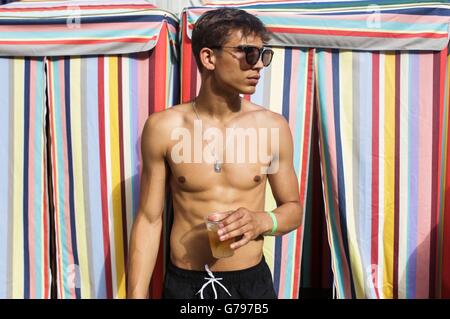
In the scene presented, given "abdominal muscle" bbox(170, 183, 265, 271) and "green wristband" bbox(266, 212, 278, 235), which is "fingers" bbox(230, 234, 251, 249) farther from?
"abdominal muscle" bbox(170, 183, 265, 271)

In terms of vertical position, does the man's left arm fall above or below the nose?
below

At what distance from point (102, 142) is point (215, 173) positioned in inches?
36.9

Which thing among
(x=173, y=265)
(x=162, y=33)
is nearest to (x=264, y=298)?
(x=173, y=265)

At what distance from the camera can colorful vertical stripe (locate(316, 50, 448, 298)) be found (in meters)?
3.30

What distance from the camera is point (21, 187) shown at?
134 inches

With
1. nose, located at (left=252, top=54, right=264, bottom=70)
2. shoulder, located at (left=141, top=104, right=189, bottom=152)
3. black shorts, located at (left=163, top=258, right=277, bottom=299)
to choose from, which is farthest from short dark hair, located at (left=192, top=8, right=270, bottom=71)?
black shorts, located at (left=163, top=258, right=277, bottom=299)

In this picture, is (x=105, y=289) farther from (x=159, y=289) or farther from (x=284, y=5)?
(x=284, y=5)

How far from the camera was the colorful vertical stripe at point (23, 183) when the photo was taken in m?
3.36

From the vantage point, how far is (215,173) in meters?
2.69


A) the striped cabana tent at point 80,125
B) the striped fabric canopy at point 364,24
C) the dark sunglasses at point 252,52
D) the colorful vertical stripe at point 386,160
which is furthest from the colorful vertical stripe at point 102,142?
the colorful vertical stripe at point 386,160

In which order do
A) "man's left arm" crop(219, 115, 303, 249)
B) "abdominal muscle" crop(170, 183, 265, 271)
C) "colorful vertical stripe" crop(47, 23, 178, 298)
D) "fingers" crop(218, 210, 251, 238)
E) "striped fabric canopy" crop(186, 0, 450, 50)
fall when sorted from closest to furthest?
"fingers" crop(218, 210, 251, 238)
"man's left arm" crop(219, 115, 303, 249)
"abdominal muscle" crop(170, 183, 265, 271)
"striped fabric canopy" crop(186, 0, 450, 50)
"colorful vertical stripe" crop(47, 23, 178, 298)

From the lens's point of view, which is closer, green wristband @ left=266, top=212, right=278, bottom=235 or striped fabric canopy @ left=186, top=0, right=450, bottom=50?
green wristband @ left=266, top=212, right=278, bottom=235

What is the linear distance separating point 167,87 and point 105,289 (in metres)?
1.21

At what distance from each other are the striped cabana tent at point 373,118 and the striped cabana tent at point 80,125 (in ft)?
0.95
